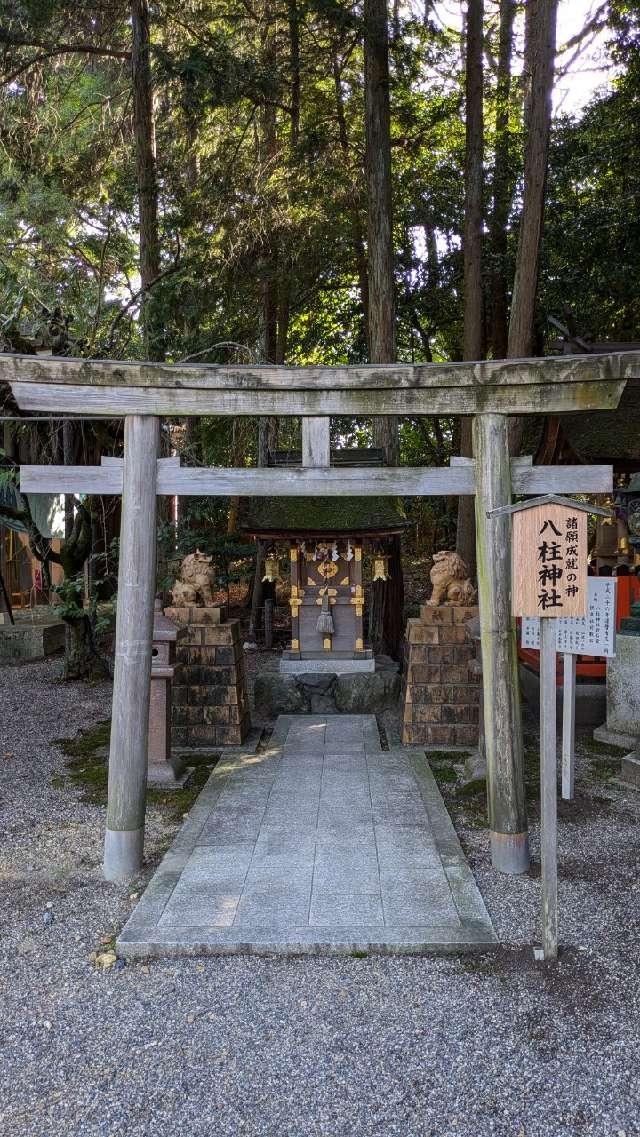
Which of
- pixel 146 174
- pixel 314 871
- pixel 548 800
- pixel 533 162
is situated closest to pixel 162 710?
pixel 314 871

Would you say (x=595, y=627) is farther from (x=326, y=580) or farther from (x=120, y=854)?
(x=120, y=854)

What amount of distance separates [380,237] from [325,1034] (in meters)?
9.88

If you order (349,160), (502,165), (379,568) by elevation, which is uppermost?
(502,165)

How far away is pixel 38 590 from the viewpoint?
14.3m

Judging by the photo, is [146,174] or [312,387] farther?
[146,174]

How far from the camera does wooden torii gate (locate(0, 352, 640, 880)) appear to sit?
430cm

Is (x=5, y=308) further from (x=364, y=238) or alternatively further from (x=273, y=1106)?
(x=273, y=1106)

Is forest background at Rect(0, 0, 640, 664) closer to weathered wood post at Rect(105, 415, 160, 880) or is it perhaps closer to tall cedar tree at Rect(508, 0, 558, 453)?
tall cedar tree at Rect(508, 0, 558, 453)

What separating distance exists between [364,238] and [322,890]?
42.8ft

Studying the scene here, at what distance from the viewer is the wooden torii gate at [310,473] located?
430 centimetres

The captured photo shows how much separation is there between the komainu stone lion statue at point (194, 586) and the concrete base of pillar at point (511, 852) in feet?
12.8

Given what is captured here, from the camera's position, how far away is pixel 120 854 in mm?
4371

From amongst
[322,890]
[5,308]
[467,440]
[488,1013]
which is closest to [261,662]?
[467,440]

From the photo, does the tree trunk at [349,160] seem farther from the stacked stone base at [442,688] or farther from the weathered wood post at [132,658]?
the weathered wood post at [132,658]
